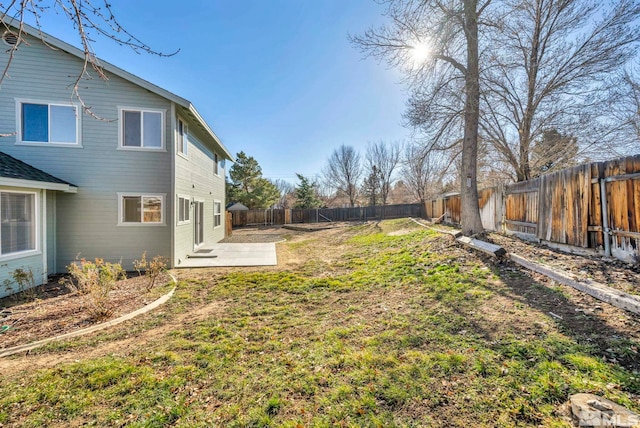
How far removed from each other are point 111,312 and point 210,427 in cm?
355

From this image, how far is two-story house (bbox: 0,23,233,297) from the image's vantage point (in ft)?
23.5

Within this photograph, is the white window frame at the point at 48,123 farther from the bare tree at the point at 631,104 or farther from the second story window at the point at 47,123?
the bare tree at the point at 631,104

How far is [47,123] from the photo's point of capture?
7.34 m

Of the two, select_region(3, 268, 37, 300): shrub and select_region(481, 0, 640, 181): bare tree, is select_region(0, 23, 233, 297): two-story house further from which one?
select_region(481, 0, 640, 181): bare tree

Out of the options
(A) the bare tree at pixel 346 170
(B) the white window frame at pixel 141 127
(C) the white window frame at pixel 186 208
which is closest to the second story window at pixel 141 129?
(B) the white window frame at pixel 141 127

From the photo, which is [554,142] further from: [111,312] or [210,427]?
[111,312]

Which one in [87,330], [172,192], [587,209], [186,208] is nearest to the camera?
[87,330]

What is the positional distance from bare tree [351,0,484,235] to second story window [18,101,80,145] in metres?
8.65

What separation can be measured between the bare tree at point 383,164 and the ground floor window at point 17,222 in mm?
31840

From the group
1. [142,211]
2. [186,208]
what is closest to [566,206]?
[186,208]

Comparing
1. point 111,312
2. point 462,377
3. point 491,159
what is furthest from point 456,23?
point 111,312

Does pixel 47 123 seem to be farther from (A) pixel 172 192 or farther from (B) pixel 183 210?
(B) pixel 183 210

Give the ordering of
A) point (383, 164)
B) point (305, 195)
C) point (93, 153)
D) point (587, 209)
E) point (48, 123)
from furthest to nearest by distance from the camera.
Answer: point (383, 164)
point (305, 195)
point (93, 153)
point (48, 123)
point (587, 209)

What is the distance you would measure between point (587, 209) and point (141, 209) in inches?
426
